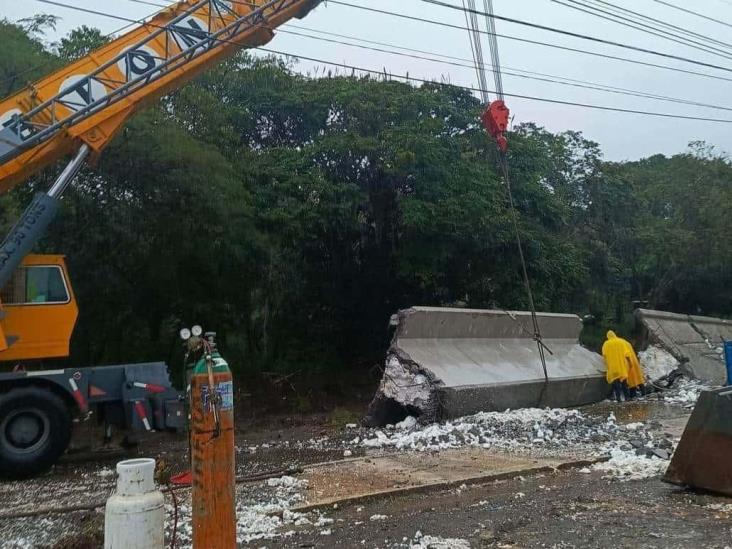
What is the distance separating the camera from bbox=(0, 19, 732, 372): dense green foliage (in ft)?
49.1

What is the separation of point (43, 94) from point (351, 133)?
8383 millimetres

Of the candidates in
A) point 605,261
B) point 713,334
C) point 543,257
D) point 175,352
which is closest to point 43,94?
point 175,352

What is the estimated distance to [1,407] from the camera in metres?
9.31

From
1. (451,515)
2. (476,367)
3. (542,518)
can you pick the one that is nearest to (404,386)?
(476,367)

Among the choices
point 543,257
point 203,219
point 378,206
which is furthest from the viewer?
point 543,257

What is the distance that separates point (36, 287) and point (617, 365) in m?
10.9

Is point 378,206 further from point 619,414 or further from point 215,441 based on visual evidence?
point 215,441

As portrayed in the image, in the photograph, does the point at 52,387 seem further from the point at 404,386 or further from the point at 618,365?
the point at 618,365

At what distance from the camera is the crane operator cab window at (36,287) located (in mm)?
10031

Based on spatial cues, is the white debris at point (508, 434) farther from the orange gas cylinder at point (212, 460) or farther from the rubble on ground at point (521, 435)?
the orange gas cylinder at point (212, 460)

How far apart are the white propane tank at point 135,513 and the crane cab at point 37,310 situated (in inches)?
263

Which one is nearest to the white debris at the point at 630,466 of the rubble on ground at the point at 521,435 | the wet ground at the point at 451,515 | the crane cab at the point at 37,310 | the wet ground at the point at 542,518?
the wet ground at the point at 451,515

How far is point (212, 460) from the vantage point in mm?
4609

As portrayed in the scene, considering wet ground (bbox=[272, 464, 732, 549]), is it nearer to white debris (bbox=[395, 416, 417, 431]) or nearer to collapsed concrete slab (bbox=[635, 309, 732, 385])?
white debris (bbox=[395, 416, 417, 431])
